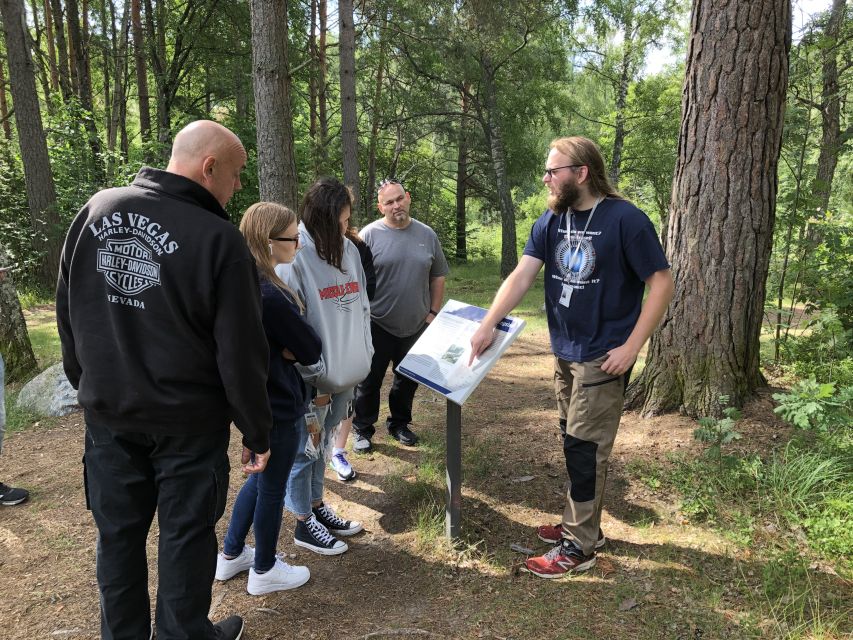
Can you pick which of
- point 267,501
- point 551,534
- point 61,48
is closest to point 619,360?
point 551,534

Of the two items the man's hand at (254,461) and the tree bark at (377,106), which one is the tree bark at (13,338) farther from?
the tree bark at (377,106)

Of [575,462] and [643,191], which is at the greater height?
[643,191]

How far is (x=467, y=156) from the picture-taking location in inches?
772

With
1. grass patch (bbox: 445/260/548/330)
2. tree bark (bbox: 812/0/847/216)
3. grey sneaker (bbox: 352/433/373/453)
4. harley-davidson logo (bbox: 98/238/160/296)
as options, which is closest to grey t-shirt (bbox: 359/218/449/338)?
grey sneaker (bbox: 352/433/373/453)

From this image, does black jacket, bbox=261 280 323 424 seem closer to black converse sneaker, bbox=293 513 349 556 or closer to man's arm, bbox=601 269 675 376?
black converse sneaker, bbox=293 513 349 556

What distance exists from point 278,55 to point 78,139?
32.1 ft

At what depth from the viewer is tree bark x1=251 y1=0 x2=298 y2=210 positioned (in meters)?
5.29

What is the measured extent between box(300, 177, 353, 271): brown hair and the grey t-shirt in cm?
111

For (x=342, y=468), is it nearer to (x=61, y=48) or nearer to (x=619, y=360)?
(x=619, y=360)

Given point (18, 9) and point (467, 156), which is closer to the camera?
point (18, 9)

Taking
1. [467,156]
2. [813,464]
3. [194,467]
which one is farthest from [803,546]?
[467,156]

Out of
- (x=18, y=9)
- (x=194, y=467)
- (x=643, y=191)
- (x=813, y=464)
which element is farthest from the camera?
(x=643, y=191)

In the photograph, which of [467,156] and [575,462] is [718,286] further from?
[467,156]

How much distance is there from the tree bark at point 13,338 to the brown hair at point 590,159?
224 inches
